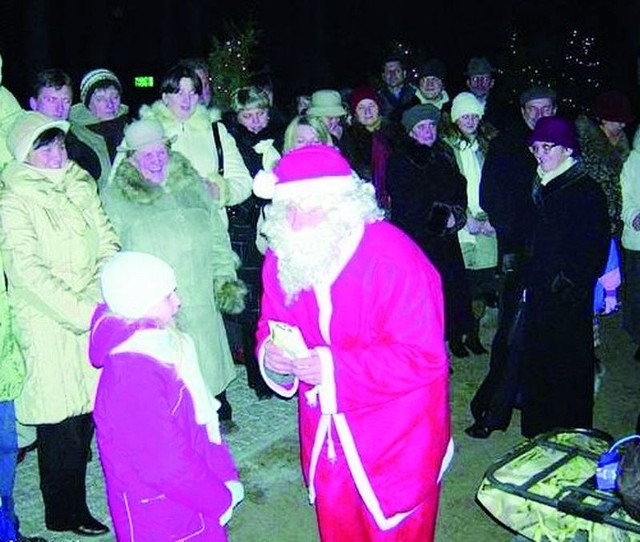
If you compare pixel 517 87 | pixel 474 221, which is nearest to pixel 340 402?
pixel 474 221

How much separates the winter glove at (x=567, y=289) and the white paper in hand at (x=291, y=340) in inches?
82.9

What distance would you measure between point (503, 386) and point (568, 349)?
52 cm

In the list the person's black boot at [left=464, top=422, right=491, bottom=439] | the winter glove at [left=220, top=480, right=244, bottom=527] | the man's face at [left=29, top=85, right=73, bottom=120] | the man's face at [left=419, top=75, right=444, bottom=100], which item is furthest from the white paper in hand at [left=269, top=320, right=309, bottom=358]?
the man's face at [left=419, top=75, right=444, bottom=100]

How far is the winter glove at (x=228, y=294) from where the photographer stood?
16.0 ft

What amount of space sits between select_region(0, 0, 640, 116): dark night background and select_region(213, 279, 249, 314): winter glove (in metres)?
11.0

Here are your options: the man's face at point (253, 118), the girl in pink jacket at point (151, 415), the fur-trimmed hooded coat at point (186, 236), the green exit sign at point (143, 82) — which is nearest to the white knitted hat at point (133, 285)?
the girl in pink jacket at point (151, 415)

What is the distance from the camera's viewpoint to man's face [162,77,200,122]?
5.29 meters

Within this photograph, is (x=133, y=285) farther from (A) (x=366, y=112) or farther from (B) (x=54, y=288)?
(A) (x=366, y=112)

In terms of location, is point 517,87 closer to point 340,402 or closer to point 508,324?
point 508,324

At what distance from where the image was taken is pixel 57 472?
13.5 ft

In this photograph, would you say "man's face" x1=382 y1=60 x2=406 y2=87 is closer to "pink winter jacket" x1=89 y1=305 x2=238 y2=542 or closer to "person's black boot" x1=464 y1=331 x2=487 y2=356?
"person's black boot" x1=464 y1=331 x2=487 y2=356

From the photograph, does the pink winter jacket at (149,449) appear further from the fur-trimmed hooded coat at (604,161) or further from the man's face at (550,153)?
the fur-trimmed hooded coat at (604,161)

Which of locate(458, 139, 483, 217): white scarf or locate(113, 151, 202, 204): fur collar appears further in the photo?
locate(458, 139, 483, 217): white scarf

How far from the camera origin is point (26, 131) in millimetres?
3863
